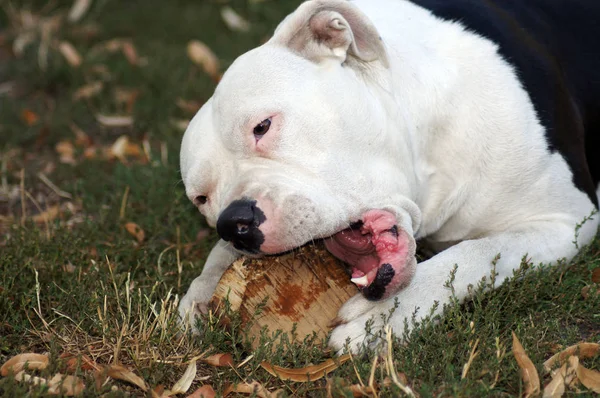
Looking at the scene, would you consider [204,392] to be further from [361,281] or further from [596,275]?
[596,275]

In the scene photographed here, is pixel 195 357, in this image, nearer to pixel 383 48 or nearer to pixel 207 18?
pixel 383 48

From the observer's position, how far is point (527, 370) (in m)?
2.82

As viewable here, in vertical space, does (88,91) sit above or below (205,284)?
below

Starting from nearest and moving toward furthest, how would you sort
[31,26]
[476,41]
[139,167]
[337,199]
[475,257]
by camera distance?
[337,199] < [475,257] < [476,41] < [139,167] < [31,26]

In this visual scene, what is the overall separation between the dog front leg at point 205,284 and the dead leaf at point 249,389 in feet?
1.32

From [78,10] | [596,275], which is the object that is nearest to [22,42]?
[78,10]

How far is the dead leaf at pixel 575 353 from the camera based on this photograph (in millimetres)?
2889

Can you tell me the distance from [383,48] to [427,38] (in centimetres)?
37

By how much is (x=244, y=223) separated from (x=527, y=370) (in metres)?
1.07

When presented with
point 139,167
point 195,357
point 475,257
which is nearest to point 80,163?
point 139,167

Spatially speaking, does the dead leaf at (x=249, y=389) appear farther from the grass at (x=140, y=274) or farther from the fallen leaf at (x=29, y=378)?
the fallen leaf at (x=29, y=378)

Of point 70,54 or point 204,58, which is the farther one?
point 70,54

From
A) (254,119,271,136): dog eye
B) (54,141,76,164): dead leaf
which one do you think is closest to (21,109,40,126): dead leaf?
(54,141,76,164): dead leaf

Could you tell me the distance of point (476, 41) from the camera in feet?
11.8
